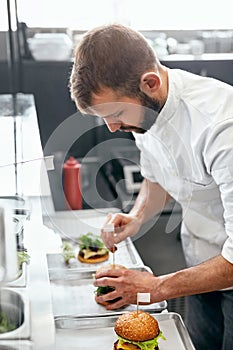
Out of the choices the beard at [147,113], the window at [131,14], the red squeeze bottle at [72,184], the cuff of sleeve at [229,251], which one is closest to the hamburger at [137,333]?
the cuff of sleeve at [229,251]

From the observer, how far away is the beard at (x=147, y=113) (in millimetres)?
1817

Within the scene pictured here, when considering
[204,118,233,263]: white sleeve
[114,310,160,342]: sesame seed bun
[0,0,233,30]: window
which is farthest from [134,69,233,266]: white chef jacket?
[0,0,233,30]: window

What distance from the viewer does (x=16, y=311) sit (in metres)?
1.16

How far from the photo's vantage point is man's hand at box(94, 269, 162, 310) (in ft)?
5.93

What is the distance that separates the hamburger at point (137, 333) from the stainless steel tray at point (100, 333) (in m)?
0.07

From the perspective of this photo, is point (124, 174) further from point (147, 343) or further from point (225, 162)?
point (147, 343)

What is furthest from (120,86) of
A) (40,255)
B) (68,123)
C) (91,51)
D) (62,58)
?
(62,58)

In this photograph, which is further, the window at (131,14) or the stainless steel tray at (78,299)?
the window at (131,14)

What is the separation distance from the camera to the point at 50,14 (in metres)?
3.69

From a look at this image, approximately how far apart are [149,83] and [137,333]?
0.71m

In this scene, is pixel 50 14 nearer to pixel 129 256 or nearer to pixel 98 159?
pixel 98 159

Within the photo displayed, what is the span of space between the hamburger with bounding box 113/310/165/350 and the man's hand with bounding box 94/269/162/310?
0.51 feet

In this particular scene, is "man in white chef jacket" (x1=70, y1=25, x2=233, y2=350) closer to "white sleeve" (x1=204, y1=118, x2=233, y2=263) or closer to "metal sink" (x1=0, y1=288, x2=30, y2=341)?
"white sleeve" (x1=204, y1=118, x2=233, y2=263)

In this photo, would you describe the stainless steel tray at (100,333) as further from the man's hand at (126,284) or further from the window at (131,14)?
the window at (131,14)
